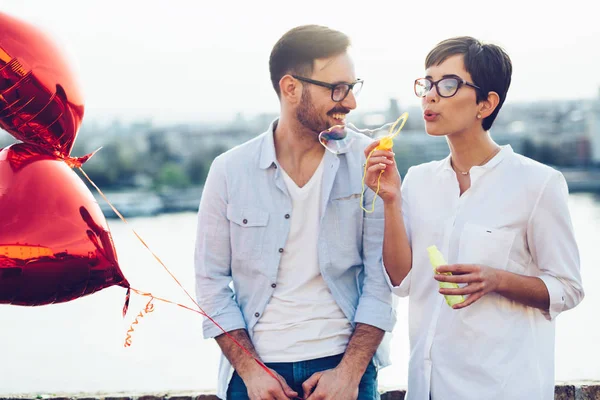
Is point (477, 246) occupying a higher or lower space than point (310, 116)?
lower

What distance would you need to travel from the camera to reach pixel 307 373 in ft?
5.98

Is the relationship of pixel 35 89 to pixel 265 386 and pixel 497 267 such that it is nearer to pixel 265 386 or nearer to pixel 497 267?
pixel 265 386

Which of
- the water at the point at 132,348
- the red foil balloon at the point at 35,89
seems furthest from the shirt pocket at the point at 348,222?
the water at the point at 132,348

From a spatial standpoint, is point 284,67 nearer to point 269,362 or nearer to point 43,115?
point 43,115

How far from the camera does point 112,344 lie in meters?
13.8

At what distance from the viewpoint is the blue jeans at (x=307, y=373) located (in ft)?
5.99

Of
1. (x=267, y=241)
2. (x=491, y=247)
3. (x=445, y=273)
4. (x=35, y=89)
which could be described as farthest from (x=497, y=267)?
(x=35, y=89)

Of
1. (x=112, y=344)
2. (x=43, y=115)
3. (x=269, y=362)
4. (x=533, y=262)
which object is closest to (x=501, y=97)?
(x=533, y=262)

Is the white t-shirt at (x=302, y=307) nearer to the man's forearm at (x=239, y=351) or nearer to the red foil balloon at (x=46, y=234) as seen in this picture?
the man's forearm at (x=239, y=351)

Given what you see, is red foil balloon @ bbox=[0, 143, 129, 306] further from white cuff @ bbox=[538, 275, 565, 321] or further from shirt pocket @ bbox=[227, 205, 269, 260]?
white cuff @ bbox=[538, 275, 565, 321]

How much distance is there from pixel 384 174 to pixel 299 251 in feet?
1.06

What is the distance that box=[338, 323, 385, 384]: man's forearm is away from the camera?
179 centimetres

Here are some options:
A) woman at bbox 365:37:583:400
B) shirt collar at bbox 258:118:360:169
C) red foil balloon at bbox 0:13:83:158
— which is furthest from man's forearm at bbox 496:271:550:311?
red foil balloon at bbox 0:13:83:158

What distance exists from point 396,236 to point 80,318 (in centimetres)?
1745
